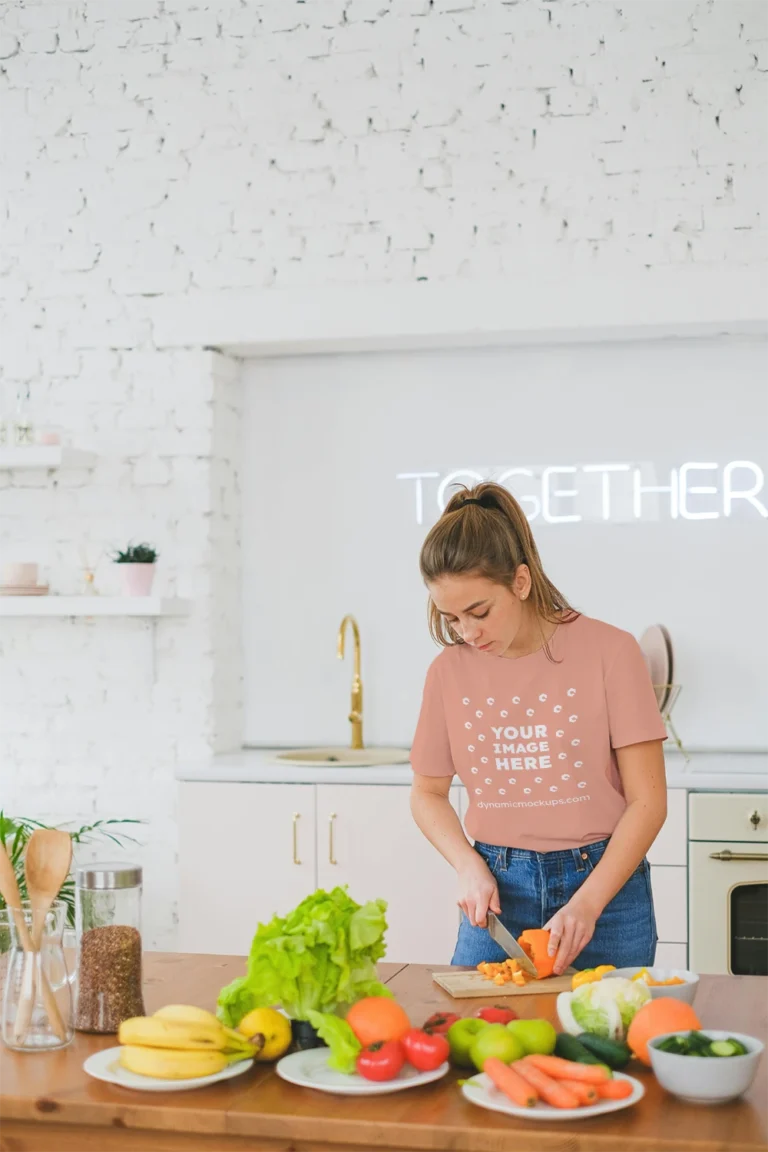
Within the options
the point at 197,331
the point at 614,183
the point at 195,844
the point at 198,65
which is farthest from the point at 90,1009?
the point at 198,65

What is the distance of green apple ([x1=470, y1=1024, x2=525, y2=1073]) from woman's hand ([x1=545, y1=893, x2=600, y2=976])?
47cm

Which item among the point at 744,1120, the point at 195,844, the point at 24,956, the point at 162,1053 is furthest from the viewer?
the point at 195,844

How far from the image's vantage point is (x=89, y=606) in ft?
14.1

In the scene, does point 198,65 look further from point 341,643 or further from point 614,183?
point 341,643

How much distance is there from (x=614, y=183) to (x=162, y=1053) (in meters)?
3.29

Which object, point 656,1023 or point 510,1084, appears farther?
point 656,1023

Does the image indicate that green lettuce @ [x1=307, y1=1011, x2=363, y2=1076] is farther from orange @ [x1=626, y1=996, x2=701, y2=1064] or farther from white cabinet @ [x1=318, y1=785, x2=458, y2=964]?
white cabinet @ [x1=318, y1=785, x2=458, y2=964]

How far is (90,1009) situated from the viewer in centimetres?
190

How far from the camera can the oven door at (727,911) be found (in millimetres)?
Result: 3721

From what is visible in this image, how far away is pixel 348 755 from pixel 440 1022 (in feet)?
8.66

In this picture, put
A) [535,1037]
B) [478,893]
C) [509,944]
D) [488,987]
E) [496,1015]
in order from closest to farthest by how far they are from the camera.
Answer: [535,1037], [496,1015], [488,987], [509,944], [478,893]

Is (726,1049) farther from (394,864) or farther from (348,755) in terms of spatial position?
(348,755)

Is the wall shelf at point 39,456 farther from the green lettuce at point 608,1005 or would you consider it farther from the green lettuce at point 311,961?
the green lettuce at point 608,1005

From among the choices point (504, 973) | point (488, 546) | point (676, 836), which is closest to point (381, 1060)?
point (504, 973)
